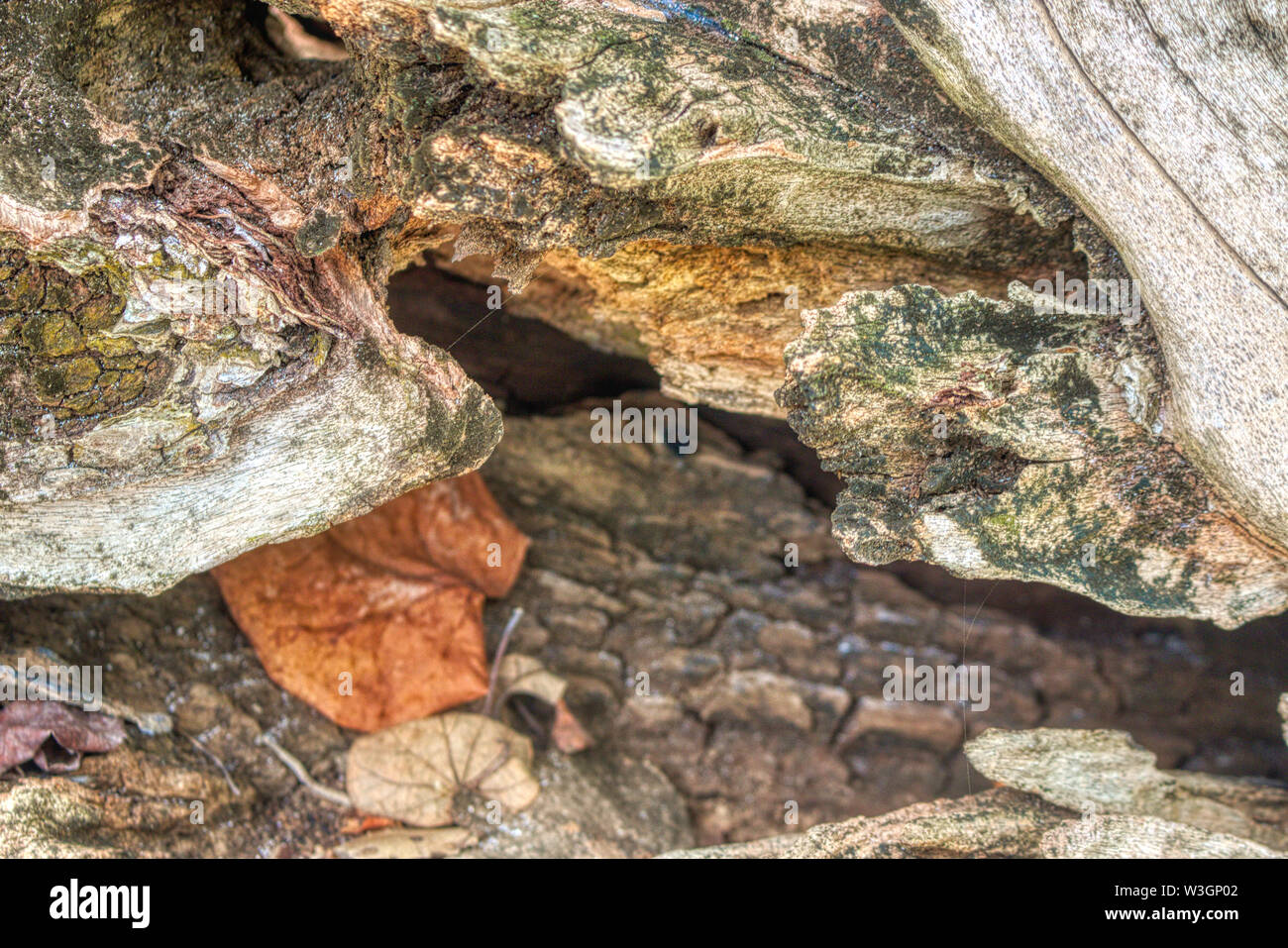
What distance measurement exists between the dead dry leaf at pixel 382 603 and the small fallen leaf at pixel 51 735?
56cm

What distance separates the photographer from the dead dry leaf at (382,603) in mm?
3061

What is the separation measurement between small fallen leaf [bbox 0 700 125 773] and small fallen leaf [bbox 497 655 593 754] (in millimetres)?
1178

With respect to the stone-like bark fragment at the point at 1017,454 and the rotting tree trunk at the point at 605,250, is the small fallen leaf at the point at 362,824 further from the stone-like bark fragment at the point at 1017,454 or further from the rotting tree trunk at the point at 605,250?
the stone-like bark fragment at the point at 1017,454

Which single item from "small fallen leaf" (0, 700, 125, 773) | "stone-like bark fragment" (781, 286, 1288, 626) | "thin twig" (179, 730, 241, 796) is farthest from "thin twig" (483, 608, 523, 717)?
"stone-like bark fragment" (781, 286, 1288, 626)

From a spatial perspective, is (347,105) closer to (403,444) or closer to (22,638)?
(403,444)

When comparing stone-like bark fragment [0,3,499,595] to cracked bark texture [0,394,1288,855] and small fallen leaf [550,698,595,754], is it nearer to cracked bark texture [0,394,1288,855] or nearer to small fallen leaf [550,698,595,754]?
cracked bark texture [0,394,1288,855]

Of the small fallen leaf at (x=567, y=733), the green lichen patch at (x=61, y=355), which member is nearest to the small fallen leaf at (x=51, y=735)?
the green lichen patch at (x=61, y=355)

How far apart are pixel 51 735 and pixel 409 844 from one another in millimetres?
1037

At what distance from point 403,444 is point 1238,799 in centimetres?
242

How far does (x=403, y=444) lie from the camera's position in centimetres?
223

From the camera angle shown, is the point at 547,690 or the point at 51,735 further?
the point at 547,690

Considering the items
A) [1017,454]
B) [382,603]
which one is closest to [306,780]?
[382,603]

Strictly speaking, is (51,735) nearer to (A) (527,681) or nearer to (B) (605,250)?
(A) (527,681)

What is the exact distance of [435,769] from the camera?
2973 mm
